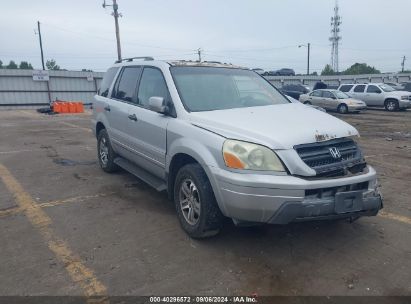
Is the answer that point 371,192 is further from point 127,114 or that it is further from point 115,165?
point 115,165

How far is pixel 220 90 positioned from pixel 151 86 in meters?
0.96

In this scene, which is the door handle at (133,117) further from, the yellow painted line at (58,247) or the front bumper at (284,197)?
the front bumper at (284,197)

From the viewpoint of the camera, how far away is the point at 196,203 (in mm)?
3740

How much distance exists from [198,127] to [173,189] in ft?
2.97

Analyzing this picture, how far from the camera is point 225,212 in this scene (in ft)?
11.1

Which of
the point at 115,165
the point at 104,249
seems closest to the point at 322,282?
the point at 104,249

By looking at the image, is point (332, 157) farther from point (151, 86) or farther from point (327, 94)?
point (327, 94)

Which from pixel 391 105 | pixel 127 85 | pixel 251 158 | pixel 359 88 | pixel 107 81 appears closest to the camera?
pixel 251 158

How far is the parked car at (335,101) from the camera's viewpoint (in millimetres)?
20531

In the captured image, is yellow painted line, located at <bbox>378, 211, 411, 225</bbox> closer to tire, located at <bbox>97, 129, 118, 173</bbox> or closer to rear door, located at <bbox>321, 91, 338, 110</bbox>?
tire, located at <bbox>97, 129, 118, 173</bbox>

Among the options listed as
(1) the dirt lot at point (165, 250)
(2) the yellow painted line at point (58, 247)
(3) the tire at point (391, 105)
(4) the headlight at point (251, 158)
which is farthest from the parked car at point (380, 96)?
(2) the yellow painted line at point (58, 247)

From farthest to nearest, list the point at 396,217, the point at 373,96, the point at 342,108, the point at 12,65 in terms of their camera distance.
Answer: the point at 12,65 → the point at 373,96 → the point at 342,108 → the point at 396,217

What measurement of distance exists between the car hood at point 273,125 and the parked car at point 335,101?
704 inches

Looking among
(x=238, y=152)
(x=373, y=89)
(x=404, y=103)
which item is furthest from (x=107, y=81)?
(x=373, y=89)
